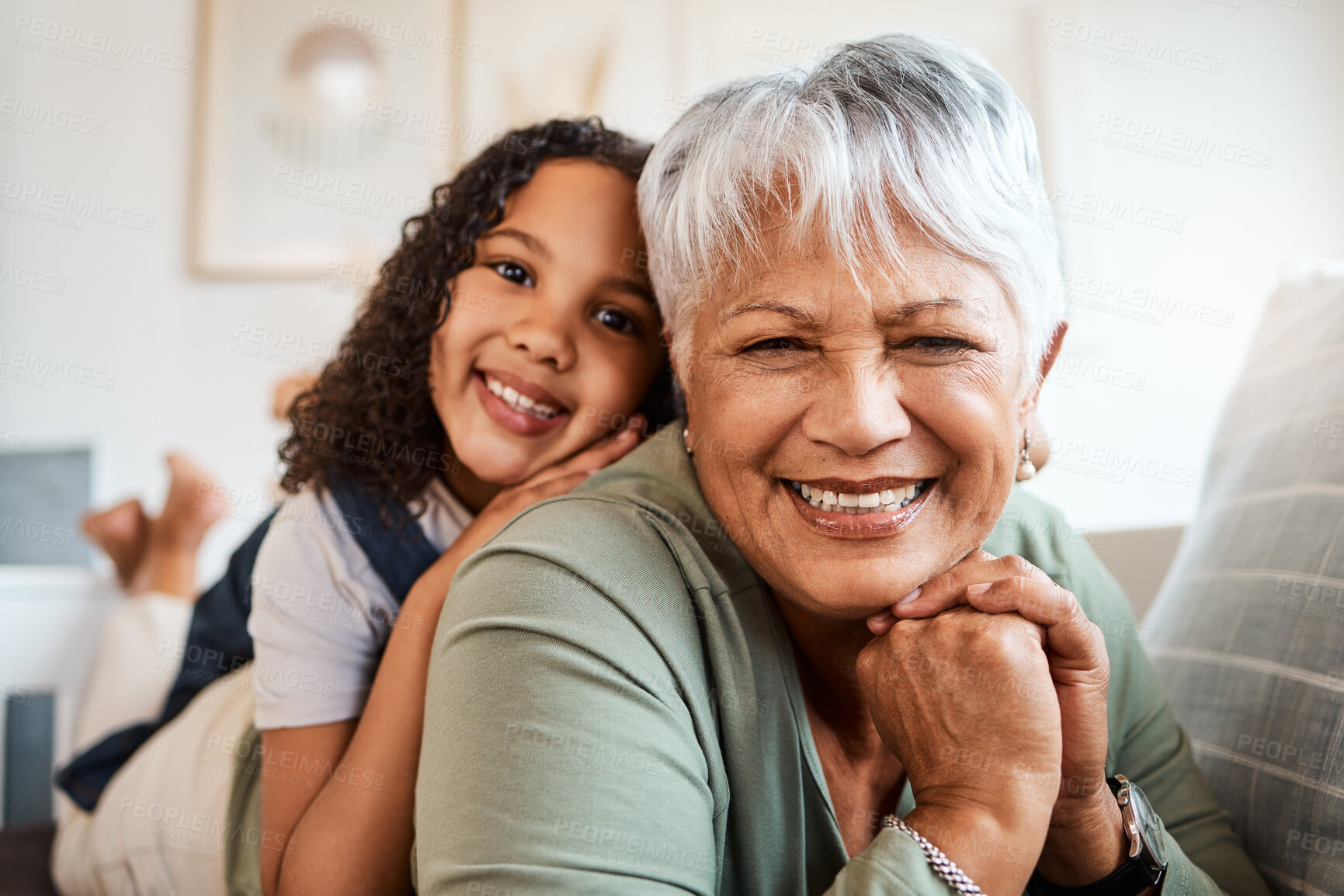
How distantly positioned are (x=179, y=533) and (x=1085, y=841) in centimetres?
248

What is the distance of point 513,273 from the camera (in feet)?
4.31

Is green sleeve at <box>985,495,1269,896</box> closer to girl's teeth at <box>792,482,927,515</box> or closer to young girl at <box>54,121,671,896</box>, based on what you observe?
girl's teeth at <box>792,482,927,515</box>

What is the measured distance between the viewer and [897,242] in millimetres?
870

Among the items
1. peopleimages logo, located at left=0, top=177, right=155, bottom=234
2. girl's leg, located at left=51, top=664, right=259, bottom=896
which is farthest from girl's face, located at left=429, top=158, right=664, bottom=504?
peopleimages logo, located at left=0, top=177, right=155, bottom=234

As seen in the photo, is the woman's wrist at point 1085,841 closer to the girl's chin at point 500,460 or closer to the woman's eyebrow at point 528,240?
the girl's chin at point 500,460

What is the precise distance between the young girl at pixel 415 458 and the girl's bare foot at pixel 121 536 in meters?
1.37

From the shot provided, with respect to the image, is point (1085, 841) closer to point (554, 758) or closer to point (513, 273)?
point (554, 758)

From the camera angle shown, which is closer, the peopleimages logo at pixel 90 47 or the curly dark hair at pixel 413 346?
the curly dark hair at pixel 413 346

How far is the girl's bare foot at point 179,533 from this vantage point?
8.34ft

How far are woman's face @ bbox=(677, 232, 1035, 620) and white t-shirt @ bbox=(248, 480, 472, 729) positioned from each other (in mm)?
578

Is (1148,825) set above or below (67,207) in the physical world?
below

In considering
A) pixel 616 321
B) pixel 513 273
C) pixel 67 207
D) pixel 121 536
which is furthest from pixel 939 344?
pixel 67 207

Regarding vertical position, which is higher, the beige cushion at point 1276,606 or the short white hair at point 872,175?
the short white hair at point 872,175

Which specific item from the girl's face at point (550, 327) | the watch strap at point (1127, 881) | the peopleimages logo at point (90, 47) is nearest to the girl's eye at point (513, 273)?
the girl's face at point (550, 327)
